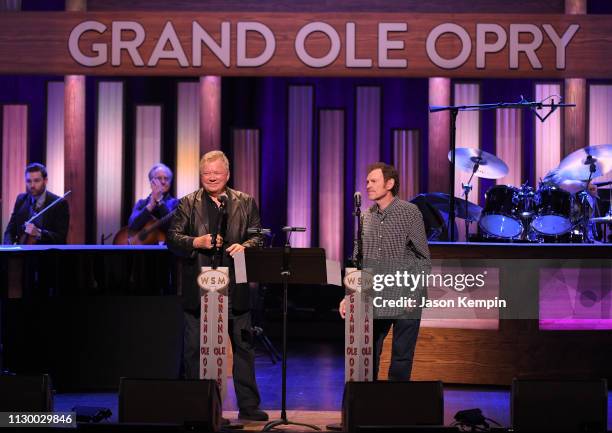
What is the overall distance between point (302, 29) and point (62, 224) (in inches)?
113

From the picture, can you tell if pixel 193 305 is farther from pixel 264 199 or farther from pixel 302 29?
pixel 264 199

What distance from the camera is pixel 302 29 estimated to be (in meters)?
8.69

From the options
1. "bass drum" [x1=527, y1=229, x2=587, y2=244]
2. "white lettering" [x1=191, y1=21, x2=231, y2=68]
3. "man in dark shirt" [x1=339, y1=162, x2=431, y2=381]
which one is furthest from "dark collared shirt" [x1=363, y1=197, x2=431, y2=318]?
"white lettering" [x1=191, y1=21, x2=231, y2=68]

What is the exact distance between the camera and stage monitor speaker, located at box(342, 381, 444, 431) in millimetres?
5051

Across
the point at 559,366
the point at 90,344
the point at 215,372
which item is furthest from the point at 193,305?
the point at 559,366

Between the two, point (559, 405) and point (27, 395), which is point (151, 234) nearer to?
point (27, 395)

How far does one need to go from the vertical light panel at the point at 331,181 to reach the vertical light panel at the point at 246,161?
769mm

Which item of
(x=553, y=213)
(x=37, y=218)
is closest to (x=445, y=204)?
(x=553, y=213)

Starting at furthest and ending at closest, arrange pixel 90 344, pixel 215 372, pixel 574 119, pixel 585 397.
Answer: pixel 574 119 → pixel 90 344 → pixel 215 372 → pixel 585 397

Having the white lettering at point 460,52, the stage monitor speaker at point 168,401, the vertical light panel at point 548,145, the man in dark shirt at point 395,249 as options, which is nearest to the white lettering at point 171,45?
the white lettering at point 460,52

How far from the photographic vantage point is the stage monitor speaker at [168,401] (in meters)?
5.12

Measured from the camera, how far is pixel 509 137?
10.4 m

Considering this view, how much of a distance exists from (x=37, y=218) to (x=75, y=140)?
1.58 metres

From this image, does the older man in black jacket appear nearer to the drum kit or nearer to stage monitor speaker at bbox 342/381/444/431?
stage monitor speaker at bbox 342/381/444/431
